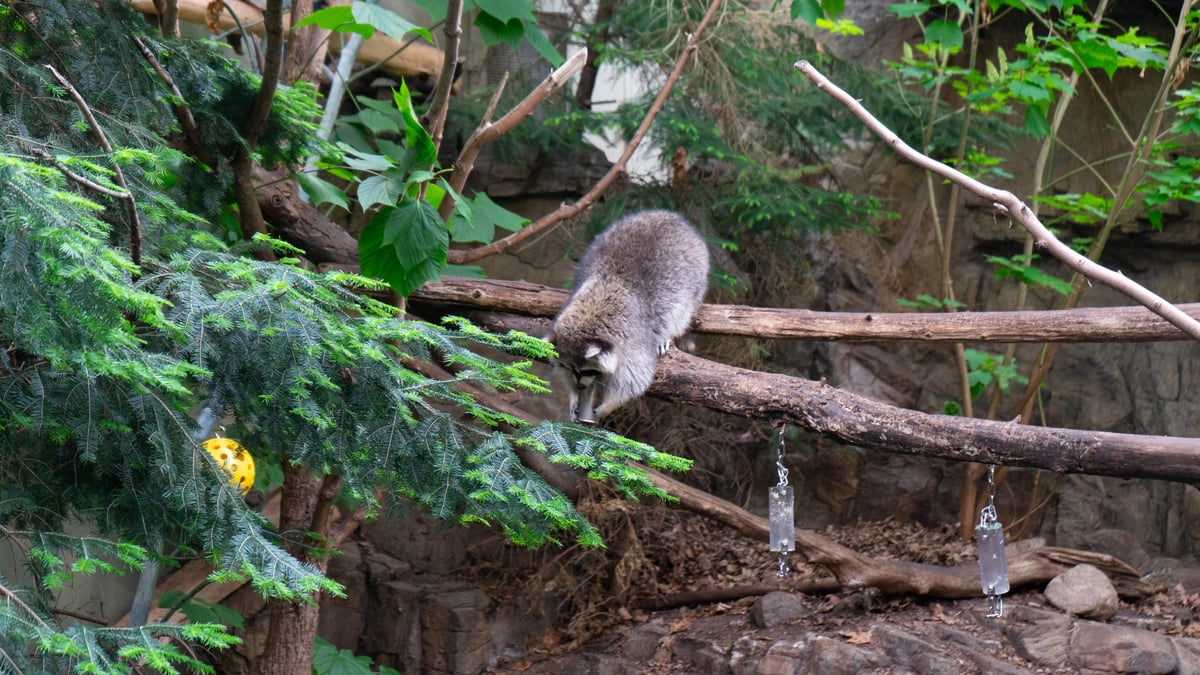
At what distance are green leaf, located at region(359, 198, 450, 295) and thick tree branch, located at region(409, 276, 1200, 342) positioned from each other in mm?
944

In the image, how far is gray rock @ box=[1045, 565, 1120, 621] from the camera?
4707 millimetres

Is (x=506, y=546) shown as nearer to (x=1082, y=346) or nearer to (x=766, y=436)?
(x=766, y=436)

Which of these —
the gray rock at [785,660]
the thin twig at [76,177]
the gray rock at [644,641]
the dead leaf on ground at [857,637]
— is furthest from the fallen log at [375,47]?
the dead leaf on ground at [857,637]

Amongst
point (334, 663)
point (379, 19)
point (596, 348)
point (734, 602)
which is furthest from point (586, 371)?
point (734, 602)

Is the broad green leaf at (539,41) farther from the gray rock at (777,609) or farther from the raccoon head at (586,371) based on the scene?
the gray rock at (777,609)

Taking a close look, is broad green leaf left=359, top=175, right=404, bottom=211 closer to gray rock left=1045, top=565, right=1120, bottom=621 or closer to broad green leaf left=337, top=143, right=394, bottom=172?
broad green leaf left=337, top=143, right=394, bottom=172

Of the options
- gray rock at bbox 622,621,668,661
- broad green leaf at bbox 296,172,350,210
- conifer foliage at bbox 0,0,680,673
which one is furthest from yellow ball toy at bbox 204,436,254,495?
gray rock at bbox 622,621,668,661

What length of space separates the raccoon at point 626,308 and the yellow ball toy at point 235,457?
127cm

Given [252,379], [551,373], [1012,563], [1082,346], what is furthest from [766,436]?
[252,379]

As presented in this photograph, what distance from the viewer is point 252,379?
246 cm

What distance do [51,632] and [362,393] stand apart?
976mm

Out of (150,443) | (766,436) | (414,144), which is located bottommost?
(766,436)

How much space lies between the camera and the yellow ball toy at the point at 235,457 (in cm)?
326

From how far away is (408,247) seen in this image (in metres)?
3.08
